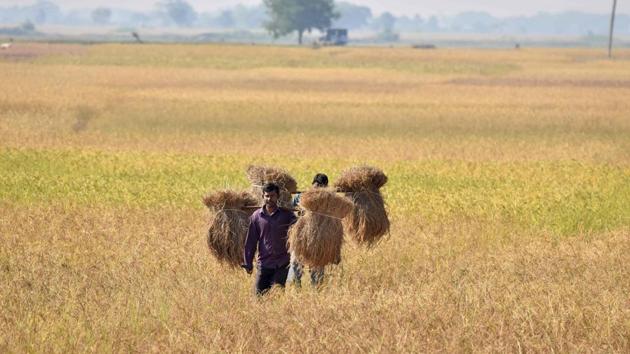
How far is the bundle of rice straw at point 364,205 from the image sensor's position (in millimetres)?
12352

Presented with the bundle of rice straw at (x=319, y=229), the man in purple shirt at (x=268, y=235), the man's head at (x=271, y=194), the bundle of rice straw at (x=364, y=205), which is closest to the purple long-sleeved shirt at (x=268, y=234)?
the man in purple shirt at (x=268, y=235)

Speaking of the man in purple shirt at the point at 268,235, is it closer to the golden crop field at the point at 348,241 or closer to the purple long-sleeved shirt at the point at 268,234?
the purple long-sleeved shirt at the point at 268,234

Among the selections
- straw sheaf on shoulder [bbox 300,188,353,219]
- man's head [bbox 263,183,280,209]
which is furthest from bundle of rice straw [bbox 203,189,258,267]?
straw sheaf on shoulder [bbox 300,188,353,219]

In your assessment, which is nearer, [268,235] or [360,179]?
[268,235]

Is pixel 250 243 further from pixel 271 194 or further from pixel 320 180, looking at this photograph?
pixel 320 180

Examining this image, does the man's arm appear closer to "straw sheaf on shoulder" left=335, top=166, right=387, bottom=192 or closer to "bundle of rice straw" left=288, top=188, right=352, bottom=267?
"bundle of rice straw" left=288, top=188, right=352, bottom=267

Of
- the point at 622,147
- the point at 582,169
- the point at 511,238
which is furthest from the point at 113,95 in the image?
the point at 511,238

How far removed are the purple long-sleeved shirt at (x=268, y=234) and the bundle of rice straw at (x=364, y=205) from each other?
3.97 ft

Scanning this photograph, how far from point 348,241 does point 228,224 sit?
12.4 ft

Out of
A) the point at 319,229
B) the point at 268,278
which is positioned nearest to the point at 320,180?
the point at 319,229

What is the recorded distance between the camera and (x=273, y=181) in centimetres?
1197

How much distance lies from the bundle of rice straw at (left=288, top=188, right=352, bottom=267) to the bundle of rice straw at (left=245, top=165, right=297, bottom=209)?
2.74 feet

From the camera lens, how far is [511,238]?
17.0 m

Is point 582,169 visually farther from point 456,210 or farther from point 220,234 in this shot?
point 220,234
